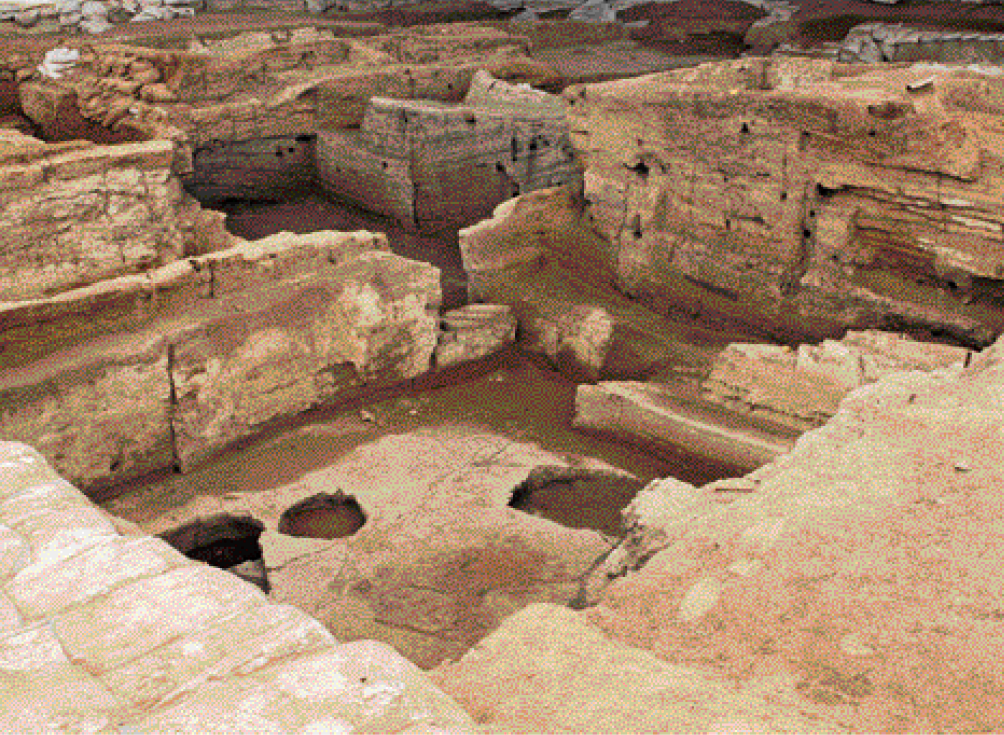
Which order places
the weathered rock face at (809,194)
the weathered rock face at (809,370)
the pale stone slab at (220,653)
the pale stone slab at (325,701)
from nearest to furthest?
1. the pale stone slab at (325,701)
2. the pale stone slab at (220,653)
3. the weathered rock face at (809,370)
4. the weathered rock face at (809,194)

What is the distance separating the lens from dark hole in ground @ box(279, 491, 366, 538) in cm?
604

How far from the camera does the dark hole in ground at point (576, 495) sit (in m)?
6.15

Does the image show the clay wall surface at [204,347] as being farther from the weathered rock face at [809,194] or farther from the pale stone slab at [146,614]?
the pale stone slab at [146,614]

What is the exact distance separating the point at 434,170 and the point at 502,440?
5.18 meters

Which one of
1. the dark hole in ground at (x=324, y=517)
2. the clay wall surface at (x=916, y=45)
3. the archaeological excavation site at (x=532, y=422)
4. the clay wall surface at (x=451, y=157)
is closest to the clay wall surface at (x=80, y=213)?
the archaeological excavation site at (x=532, y=422)

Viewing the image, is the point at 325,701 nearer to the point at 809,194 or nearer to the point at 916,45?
the point at 809,194

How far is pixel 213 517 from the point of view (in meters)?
5.99

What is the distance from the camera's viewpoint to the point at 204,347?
6.19m

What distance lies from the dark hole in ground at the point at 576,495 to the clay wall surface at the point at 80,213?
13.1 ft

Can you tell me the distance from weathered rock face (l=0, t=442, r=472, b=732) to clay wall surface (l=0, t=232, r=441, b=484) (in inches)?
149

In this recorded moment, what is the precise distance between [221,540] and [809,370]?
3.85 metres

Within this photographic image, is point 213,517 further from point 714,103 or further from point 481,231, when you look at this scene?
point 714,103

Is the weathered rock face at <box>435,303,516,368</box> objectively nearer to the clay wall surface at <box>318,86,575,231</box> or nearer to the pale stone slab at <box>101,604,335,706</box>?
the clay wall surface at <box>318,86,575,231</box>

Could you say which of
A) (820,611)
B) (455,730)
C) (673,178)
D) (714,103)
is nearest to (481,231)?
(673,178)
